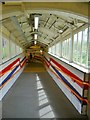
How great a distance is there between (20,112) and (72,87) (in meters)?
1.89

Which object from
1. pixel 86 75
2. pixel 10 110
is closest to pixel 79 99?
pixel 86 75

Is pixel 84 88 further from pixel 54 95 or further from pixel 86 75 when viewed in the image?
pixel 54 95

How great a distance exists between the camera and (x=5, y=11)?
13.5 ft

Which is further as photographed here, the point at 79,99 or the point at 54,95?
the point at 54,95

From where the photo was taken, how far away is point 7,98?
6043 millimetres

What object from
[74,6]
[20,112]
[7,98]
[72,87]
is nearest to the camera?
[74,6]

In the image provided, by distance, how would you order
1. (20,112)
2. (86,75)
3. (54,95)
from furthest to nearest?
(54,95), (20,112), (86,75)

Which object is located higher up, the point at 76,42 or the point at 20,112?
the point at 76,42

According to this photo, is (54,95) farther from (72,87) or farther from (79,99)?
(79,99)

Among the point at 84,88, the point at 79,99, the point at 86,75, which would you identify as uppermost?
the point at 86,75

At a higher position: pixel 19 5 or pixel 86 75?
pixel 19 5

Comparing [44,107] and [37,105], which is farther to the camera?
[37,105]

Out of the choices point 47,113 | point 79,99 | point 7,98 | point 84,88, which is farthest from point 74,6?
point 7,98

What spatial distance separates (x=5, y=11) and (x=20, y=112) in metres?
2.63
